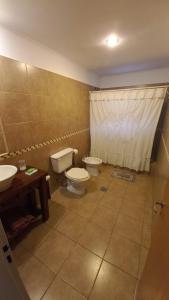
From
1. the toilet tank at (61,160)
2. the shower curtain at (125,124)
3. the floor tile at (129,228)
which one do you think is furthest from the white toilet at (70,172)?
the shower curtain at (125,124)

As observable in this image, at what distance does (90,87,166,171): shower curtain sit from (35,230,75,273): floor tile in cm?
209

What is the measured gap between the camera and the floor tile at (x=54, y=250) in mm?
1275

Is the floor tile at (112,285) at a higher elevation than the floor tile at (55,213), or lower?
lower

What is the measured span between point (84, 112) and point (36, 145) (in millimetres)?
1516

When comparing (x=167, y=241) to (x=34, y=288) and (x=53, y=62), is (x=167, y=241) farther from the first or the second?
(x=53, y=62)

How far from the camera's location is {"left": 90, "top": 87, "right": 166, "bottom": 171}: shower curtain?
2.53m

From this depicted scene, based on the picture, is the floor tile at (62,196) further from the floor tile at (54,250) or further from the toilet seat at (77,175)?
the floor tile at (54,250)

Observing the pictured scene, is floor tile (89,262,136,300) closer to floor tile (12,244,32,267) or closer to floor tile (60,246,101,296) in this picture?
floor tile (60,246,101,296)

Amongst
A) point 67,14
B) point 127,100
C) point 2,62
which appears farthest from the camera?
point 127,100

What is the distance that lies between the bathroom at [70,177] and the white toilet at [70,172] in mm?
36

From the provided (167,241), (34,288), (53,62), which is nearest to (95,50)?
(53,62)

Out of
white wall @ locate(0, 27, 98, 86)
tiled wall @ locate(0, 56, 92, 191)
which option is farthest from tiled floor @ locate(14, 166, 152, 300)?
white wall @ locate(0, 27, 98, 86)

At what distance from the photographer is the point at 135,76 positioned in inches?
116

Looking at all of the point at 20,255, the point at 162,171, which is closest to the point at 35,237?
the point at 20,255
